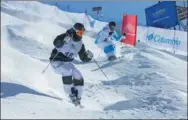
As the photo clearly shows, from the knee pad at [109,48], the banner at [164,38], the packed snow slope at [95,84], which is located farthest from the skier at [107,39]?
the banner at [164,38]

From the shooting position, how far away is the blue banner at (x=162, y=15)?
23.4 m

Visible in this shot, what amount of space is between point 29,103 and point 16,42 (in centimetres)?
1179

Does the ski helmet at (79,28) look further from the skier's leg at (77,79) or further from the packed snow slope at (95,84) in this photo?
the packed snow slope at (95,84)

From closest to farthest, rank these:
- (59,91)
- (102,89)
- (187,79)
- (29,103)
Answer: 1. (29,103)
2. (59,91)
3. (102,89)
4. (187,79)

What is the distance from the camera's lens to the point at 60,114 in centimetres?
707

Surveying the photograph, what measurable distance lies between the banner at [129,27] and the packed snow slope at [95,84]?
2.40ft

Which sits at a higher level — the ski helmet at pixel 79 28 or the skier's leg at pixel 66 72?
the ski helmet at pixel 79 28

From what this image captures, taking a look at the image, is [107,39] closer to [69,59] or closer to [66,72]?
[69,59]

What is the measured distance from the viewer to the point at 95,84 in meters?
12.1

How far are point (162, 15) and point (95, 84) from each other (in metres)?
12.6

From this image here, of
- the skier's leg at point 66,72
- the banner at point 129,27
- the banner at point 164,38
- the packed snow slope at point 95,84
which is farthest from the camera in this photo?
the banner at point 129,27

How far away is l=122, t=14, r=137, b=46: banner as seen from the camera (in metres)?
22.1

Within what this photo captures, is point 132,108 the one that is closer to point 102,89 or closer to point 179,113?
point 179,113

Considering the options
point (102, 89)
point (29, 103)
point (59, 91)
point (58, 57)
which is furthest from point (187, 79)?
point (29, 103)
